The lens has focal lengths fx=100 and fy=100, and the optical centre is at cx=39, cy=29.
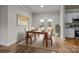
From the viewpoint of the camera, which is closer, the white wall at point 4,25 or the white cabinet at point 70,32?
the white wall at point 4,25

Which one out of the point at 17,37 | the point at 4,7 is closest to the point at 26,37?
the point at 17,37

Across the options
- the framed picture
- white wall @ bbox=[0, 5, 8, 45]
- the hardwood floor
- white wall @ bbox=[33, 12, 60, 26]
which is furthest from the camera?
white wall @ bbox=[33, 12, 60, 26]

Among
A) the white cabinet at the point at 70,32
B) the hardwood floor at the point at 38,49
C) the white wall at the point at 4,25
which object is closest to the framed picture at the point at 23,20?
the white wall at the point at 4,25

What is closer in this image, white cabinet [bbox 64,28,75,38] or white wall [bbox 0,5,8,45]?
white wall [bbox 0,5,8,45]

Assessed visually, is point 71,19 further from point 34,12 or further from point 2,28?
point 2,28

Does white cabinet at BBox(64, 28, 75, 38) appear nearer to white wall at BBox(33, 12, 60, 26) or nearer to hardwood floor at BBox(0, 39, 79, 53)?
white wall at BBox(33, 12, 60, 26)

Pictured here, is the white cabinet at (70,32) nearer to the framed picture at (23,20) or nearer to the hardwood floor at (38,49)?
the hardwood floor at (38,49)

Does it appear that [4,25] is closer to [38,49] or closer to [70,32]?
[38,49]

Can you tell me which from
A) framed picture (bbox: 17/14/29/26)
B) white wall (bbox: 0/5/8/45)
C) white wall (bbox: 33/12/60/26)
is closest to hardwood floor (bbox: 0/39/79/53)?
white wall (bbox: 0/5/8/45)

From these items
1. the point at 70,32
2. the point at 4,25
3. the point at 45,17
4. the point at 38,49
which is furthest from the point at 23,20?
the point at 70,32

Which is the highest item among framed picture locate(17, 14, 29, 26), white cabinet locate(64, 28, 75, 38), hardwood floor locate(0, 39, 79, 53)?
framed picture locate(17, 14, 29, 26)

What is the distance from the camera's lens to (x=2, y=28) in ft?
13.6

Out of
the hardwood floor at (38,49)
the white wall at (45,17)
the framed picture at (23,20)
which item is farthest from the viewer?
the white wall at (45,17)

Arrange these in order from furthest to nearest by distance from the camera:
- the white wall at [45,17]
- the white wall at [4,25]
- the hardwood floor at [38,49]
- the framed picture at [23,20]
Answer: the white wall at [45,17], the framed picture at [23,20], the white wall at [4,25], the hardwood floor at [38,49]
